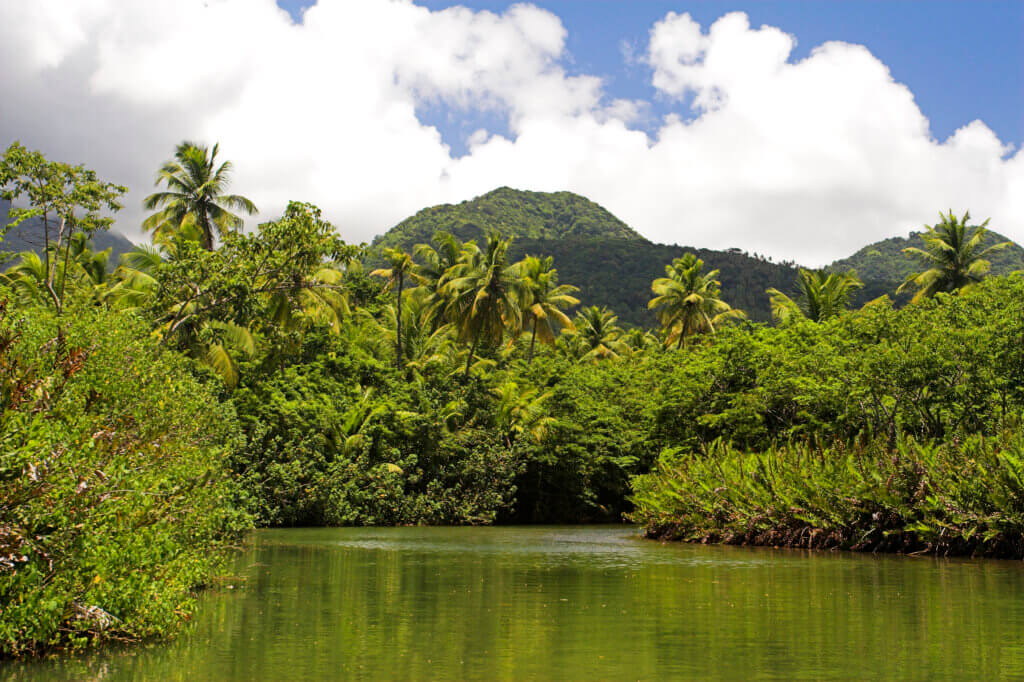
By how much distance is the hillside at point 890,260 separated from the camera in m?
85.7

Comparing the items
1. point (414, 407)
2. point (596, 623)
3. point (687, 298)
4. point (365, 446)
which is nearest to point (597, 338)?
point (687, 298)

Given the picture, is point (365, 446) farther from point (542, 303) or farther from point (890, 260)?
point (890, 260)

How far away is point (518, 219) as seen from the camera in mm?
106750

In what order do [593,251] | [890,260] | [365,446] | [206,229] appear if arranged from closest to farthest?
[365,446] → [206,229] → [593,251] → [890,260]

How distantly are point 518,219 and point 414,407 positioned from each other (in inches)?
2749

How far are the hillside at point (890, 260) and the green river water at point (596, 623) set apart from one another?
73628 millimetres

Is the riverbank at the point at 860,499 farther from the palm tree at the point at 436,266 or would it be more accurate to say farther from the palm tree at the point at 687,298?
the palm tree at the point at 687,298

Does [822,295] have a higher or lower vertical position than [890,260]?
lower

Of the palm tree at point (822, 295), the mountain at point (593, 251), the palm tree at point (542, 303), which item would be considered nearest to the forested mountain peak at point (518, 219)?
the mountain at point (593, 251)

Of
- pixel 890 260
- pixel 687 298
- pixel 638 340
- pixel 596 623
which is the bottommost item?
pixel 596 623

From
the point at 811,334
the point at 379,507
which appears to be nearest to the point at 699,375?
the point at 811,334

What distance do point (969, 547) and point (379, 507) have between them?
23453 millimetres

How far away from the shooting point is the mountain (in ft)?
258

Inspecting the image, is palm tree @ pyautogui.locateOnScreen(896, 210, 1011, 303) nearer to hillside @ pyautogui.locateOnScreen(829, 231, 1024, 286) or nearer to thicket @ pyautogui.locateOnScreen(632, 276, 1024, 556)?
thicket @ pyautogui.locateOnScreen(632, 276, 1024, 556)
